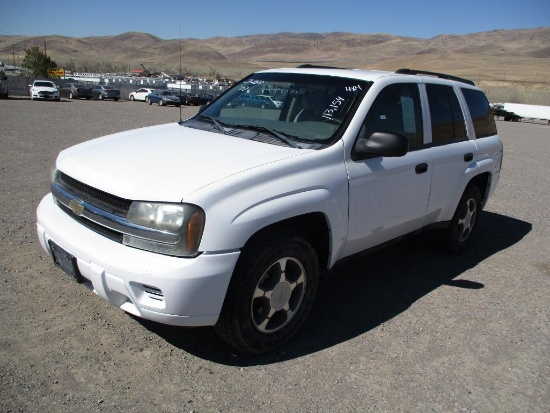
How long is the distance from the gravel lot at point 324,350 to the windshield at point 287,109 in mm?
1424

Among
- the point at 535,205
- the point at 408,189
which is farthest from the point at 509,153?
the point at 408,189

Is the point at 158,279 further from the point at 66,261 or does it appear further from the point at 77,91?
the point at 77,91

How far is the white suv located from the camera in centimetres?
263

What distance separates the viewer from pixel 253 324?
3004mm

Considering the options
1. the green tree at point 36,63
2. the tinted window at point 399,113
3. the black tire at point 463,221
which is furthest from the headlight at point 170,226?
the green tree at point 36,63

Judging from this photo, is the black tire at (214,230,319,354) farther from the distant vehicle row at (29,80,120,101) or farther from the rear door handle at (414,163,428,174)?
the distant vehicle row at (29,80,120,101)

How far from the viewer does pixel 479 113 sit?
17.2 feet

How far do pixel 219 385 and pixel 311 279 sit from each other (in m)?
0.92

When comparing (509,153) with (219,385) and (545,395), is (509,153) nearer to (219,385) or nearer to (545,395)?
(545,395)

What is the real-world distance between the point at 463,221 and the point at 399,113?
1.86 metres

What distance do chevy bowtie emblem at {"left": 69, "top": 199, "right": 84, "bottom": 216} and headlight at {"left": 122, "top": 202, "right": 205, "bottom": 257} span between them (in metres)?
0.51

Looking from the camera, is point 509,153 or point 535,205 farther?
point 509,153

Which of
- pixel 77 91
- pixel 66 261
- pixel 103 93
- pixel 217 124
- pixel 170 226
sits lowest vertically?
pixel 103 93

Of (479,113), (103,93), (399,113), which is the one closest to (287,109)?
(399,113)
